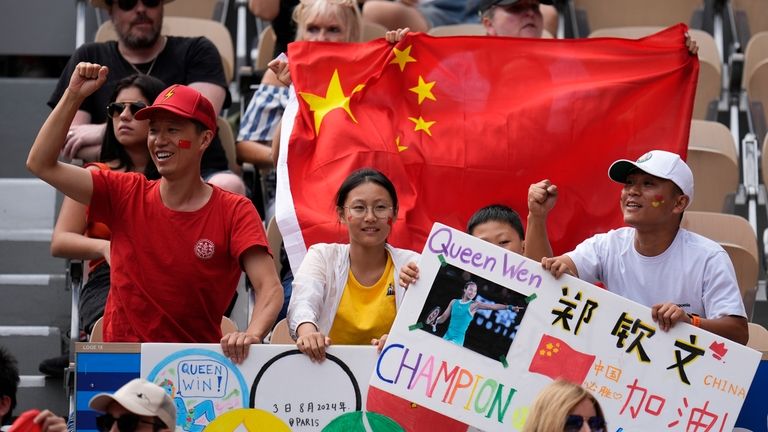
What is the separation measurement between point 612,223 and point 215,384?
2353mm

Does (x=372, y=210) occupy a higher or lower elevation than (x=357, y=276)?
higher

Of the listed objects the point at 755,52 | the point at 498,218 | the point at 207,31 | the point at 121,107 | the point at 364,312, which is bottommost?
the point at 364,312

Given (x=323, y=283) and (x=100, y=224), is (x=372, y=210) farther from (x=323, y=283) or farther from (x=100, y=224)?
(x=100, y=224)

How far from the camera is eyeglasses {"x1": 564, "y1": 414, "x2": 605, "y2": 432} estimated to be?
4.28 m

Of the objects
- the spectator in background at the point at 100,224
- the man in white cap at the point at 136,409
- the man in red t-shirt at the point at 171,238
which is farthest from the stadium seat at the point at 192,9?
the man in white cap at the point at 136,409

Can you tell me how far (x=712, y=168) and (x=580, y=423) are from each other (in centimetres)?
394

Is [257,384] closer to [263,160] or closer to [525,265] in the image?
[525,265]

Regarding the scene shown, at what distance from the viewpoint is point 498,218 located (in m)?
6.35

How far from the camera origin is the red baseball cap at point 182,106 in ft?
18.9

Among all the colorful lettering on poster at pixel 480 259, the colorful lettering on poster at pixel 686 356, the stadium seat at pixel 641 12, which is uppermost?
the stadium seat at pixel 641 12

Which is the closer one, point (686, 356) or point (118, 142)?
point (686, 356)

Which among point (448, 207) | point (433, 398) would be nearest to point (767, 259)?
point (448, 207)

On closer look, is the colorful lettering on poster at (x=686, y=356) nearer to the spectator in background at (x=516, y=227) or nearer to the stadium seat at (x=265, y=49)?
the spectator in background at (x=516, y=227)

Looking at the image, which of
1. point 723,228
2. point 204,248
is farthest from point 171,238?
point 723,228
